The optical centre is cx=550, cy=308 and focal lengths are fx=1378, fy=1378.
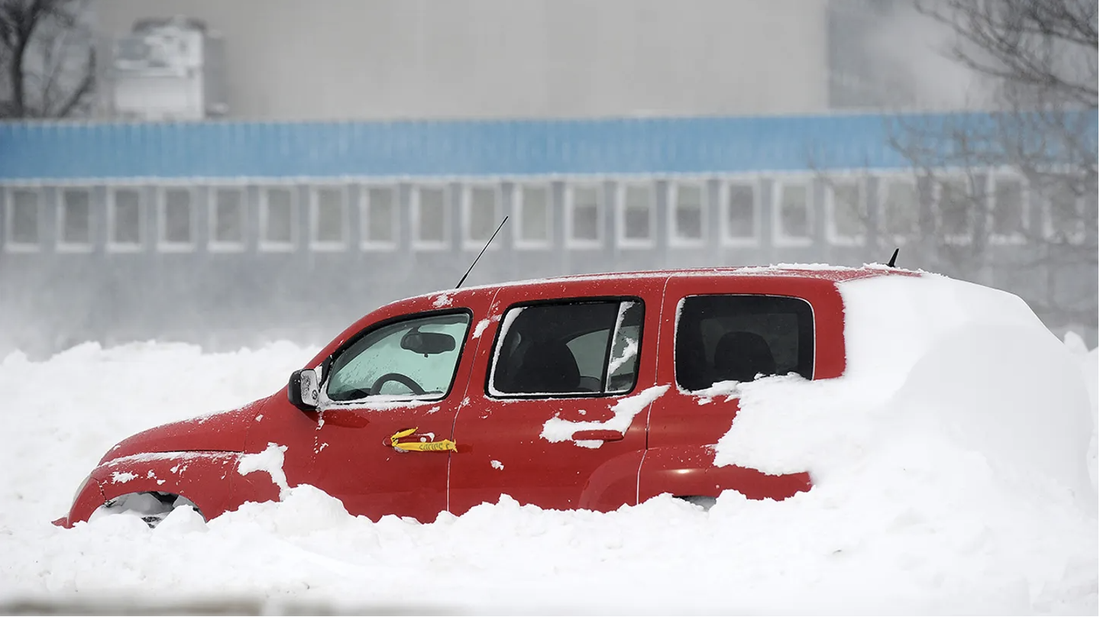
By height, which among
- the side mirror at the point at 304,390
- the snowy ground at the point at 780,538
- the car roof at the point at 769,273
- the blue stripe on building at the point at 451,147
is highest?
the blue stripe on building at the point at 451,147

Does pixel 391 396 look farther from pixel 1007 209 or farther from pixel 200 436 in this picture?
pixel 1007 209

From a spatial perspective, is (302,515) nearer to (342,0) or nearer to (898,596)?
(898,596)

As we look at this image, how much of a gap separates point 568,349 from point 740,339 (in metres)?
0.82

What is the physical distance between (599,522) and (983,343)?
164 cm

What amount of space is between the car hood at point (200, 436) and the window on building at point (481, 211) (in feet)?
88.0

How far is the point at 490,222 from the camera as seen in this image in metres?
33.6

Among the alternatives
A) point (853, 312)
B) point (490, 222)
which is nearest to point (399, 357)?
point (853, 312)

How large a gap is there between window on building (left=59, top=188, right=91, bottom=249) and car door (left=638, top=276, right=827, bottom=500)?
3154cm

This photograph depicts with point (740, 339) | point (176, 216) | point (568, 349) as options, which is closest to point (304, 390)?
point (568, 349)

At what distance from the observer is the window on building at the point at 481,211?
110 feet

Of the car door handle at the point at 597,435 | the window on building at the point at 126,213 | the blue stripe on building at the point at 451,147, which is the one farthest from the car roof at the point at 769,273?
the window on building at the point at 126,213

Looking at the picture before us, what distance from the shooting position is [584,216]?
33.3 metres

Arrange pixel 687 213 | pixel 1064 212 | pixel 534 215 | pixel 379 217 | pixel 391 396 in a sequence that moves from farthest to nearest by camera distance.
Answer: pixel 379 217, pixel 534 215, pixel 687 213, pixel 1064 212, pixel 391 396

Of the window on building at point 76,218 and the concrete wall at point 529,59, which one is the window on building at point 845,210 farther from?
the window on building at point 76,218
